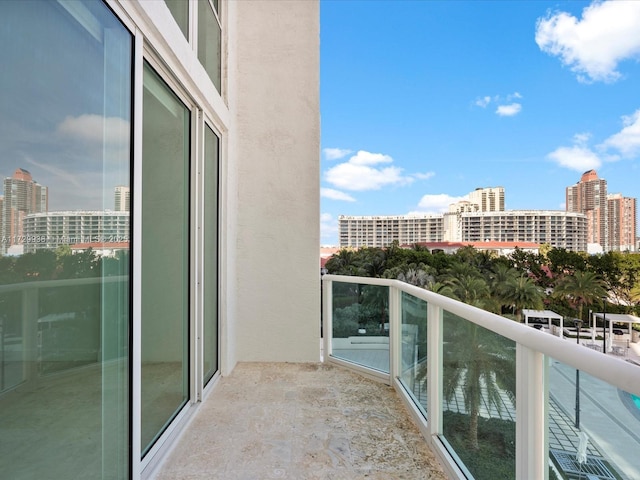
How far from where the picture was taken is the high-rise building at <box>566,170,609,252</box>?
42.0 metres

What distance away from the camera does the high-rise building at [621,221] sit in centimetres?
3919

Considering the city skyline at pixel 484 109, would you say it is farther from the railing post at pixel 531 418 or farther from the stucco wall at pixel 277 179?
the railing post at pixel 531 418

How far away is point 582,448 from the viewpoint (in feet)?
3.66

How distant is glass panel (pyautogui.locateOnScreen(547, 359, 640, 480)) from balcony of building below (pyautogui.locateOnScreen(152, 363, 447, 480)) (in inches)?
42.4

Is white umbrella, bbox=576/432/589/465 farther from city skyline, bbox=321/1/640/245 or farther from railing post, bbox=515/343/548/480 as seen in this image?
city skyline, bbox=321/1/640/245

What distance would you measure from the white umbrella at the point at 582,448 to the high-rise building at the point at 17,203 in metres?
1.73

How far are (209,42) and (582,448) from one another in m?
3.59

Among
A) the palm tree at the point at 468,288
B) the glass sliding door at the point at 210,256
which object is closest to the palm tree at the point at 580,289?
the palm tree at the point at 468,288

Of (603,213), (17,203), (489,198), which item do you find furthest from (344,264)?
(603,213)

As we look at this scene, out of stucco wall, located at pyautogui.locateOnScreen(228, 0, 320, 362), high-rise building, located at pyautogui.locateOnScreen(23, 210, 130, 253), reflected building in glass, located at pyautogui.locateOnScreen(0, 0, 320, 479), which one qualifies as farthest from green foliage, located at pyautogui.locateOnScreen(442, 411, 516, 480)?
stucco wall, located at pyautogui.locateOnScreen(228, 0, 320, 362)

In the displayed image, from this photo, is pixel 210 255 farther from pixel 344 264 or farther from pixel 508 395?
pixel 344 264

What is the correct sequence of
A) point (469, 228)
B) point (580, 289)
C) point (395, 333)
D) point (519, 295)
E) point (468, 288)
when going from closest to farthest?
1. point (395, 333)
2. point (468, 288)
3. point (519, 295)
4. point (580, 289)
5. point (469, 228)

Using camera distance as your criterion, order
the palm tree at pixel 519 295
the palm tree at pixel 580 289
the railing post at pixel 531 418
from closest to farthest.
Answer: the railing post at pixel 531 418, the palm tree at pixel 519 295, the palm tree at pixel 580 289

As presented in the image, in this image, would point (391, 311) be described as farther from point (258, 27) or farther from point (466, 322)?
point (258, 27)
